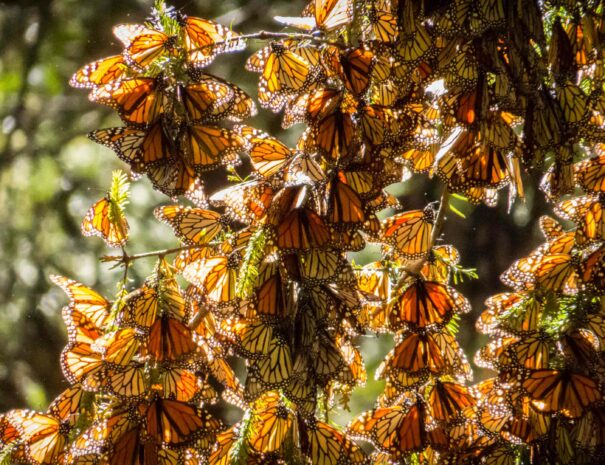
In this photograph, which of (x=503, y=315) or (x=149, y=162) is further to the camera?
(x=503, y=315)

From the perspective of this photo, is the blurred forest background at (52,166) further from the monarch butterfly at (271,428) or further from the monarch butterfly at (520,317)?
the monarch butterfly at (271,428)

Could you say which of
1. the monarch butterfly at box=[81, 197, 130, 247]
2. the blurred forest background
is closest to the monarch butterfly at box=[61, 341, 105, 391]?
the monarch butterfly at box=[81, 197, 130, 247]

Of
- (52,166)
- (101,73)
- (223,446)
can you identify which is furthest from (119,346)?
(52,166)

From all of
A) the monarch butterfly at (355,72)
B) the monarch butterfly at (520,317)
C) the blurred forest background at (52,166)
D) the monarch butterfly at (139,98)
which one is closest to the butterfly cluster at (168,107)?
the monarch butterfly at (139,98)

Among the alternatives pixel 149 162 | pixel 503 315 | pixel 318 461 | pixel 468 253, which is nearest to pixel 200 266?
pixel 149 162

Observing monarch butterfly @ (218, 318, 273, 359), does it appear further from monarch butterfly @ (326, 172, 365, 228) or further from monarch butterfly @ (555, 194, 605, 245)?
monarch butterfly @ (555, 194, 605, 245)

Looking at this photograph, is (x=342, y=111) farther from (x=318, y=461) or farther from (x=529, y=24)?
(x=318, y=461)
